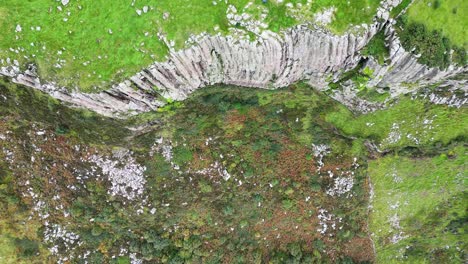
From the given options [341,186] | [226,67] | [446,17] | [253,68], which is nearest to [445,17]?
[446,17]

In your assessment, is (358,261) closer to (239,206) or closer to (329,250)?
(329,250)

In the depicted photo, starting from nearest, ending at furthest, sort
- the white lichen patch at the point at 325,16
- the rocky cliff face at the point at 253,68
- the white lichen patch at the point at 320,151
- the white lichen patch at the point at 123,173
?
the white lichen patch at the point at 325,16
the rocky cliff face at the point at 253,68
the white lichen patch at the point at 123,173
the white lichen patch at the point at 320,151

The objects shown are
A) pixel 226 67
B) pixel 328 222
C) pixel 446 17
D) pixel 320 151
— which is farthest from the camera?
pixel 328 222

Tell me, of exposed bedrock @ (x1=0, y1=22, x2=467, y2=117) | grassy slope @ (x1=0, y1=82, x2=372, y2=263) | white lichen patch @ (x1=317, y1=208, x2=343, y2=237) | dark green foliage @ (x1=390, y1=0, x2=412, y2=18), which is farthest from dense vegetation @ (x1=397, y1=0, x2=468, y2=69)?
white lichen patch @ (x1=317, y1=208, x2=343, y2=237)

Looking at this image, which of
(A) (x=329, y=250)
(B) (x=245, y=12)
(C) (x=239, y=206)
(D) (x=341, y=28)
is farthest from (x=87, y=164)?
(A) (x=329, y=250)

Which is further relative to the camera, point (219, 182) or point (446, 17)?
point (219, 182)

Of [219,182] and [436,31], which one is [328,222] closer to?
[219,182]

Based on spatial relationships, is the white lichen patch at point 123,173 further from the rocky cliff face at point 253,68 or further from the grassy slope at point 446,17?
the grassy slope at point 446,17

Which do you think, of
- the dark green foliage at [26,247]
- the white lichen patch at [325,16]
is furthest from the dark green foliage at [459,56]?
the dark green foliage at [26,247]

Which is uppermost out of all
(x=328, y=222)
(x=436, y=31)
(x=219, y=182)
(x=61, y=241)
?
(x=436, y=31)
